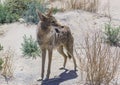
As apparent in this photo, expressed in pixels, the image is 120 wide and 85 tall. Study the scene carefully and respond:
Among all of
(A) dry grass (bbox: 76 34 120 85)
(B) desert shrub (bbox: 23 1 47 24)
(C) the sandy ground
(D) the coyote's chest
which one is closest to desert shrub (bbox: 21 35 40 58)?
(C) the sandy ground

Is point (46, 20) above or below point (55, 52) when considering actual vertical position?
A: above

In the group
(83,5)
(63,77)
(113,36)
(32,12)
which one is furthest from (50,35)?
(83,5)

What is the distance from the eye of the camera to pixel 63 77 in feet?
24.0

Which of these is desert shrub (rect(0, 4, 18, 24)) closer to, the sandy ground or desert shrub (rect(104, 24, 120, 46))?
the sandy ground

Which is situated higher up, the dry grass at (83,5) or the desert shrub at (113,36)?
the dry grass at (83,5)

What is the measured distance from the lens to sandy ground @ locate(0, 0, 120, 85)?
7199 millimetres

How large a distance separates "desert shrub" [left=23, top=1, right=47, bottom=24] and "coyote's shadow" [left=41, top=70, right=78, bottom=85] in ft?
8.65

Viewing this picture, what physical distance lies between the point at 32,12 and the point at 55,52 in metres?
1.87

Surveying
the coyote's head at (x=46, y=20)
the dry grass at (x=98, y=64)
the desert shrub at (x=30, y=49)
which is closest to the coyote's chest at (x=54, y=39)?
the coyote's head at (x=46, y=20)

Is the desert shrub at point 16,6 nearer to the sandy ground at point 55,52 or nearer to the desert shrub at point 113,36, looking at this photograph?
the sandy ground at point 55,52

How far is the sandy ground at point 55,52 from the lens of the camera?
23.6 feet

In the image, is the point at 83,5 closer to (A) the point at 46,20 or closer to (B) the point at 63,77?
(B) the point at 63,77

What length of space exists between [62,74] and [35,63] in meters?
0.76

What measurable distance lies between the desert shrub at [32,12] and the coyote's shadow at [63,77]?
104 inches
